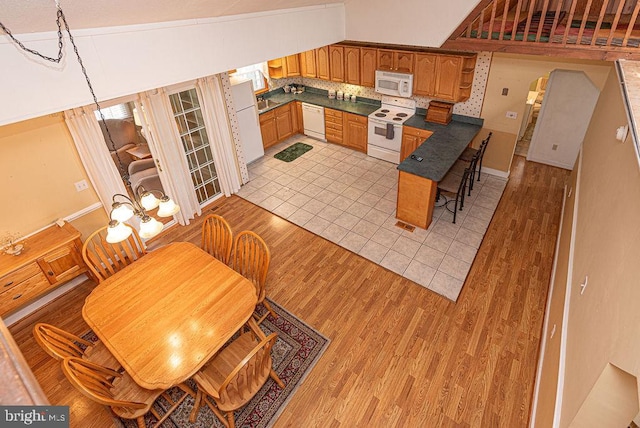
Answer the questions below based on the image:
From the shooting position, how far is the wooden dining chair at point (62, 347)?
2408 millimetres

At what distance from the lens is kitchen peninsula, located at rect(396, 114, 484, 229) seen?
455 cm

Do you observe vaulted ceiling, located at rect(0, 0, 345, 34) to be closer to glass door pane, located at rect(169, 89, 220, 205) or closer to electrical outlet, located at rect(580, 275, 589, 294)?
glass door pane, located at rect(169, 89, 220, 205)

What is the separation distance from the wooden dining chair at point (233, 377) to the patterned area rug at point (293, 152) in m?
4.52

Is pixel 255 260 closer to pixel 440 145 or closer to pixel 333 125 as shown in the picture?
pixel 440 145

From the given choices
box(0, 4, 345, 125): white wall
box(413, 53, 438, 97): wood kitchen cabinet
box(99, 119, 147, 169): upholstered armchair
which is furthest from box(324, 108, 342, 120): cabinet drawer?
box(99, 119, 147, 169): upholstered armchair

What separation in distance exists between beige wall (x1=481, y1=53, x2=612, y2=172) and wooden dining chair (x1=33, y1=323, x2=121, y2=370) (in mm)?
5997

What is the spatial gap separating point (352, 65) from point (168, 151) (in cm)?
383

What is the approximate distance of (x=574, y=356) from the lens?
201 centimetres

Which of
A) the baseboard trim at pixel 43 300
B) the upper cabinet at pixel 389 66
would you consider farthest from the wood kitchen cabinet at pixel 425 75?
the baseboard trim at pixel 43 300

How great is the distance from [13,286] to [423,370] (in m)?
4.25

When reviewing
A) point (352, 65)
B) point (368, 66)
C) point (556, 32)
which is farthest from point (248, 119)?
point (556, 32)

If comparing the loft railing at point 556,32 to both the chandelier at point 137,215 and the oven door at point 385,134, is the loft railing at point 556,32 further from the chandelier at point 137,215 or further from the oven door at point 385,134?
the chandelier at point 137,215

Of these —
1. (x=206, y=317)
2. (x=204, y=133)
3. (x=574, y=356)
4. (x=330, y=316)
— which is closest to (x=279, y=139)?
(x=204, y=133)

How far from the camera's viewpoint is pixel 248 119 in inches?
243
